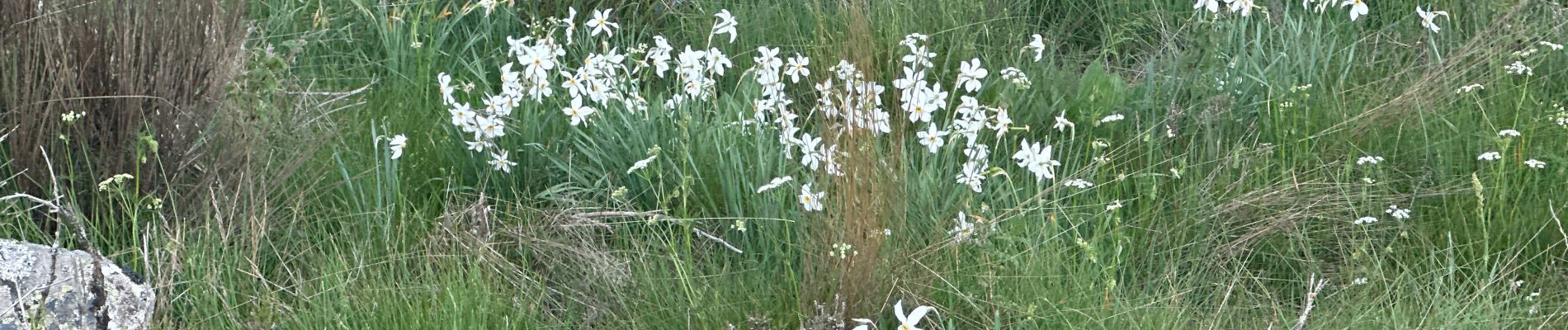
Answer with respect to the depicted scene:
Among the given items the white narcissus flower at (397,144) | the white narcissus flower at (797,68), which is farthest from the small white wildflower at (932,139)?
the white narcissus flower at (397,144)

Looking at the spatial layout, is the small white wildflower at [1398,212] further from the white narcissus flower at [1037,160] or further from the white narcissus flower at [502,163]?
the white narcissus flower at [502,163]

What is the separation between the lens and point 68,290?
7.54 ft

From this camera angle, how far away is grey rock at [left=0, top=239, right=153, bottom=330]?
89.7 inches

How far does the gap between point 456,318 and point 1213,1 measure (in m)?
1.95

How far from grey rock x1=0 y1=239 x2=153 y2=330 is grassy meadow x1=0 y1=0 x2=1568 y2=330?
0.08 meters

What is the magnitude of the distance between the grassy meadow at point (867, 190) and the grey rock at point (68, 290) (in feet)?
0.25

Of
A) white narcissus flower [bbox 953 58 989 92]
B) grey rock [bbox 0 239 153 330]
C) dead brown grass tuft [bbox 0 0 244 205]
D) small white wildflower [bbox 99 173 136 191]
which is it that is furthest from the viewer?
white narcissus flower [bbox 953 58 989 92]

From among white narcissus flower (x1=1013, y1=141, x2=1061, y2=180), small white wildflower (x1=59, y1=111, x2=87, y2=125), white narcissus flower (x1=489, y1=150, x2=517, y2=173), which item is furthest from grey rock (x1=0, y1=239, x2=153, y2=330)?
white narcissus flower (x1=1013, y1=141, x2=1061, y2=180)

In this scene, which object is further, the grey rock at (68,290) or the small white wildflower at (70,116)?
the small white wildflower at (70,116)

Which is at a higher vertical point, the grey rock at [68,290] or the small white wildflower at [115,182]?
the small white wildflower at [115,182]

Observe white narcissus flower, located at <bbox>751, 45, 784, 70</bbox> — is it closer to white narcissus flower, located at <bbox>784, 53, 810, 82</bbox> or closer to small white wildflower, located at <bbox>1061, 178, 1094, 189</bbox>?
white narcissus flower, located at <bbox>784, 53, 810, 82</bbox>

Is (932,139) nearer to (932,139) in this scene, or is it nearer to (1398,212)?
(932,139)

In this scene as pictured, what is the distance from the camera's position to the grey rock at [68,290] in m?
2.28

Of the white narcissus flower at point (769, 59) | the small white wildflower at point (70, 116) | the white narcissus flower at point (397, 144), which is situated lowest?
the white narcissus flower at point (397, 144)
